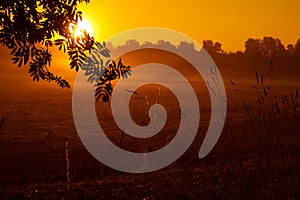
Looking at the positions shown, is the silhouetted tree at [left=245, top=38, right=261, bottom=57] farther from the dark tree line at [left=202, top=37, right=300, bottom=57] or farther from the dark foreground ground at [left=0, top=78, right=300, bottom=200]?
the dark foreground ground at [left=0, top=78, right=300, bottom=200]

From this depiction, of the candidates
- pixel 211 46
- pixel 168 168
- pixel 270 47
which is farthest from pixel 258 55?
pixel 168 168

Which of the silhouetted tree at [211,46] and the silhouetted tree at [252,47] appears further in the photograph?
the silhouetted tree at [211,46]

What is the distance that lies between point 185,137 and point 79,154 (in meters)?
4.75

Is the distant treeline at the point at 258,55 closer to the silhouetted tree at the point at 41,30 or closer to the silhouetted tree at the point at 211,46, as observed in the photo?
the silhouetted tree at the point at 211,46

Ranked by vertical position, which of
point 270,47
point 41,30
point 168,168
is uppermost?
point 270,47

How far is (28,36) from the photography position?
5.53 metres

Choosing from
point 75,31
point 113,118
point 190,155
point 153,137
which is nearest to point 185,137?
point 153,137

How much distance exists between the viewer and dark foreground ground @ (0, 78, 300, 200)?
21.1 ft

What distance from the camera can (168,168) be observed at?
1060cm

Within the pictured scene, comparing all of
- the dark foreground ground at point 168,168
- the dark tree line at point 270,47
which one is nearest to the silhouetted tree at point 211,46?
the dark tree line at point 270,47

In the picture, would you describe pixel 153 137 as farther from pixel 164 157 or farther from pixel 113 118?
pixel 113 118

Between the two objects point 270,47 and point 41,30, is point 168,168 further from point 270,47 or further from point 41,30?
point 270,47

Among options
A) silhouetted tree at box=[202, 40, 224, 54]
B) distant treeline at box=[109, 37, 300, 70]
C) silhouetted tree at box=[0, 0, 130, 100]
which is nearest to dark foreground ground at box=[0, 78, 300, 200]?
silhouetted tree at box=[0, 0, 130, 100]

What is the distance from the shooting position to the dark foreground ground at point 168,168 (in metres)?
6.42
